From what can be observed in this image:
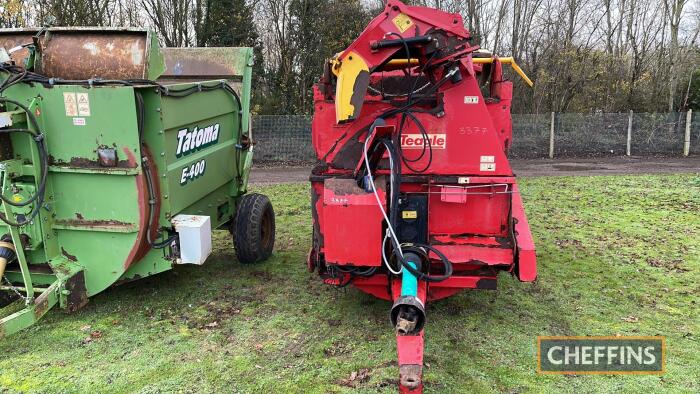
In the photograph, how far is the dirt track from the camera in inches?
503

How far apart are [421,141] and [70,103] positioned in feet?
8.83

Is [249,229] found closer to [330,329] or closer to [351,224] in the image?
[330,329]

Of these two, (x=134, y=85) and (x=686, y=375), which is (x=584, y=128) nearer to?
(x=686, y=375)

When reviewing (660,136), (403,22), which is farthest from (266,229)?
(660,136)

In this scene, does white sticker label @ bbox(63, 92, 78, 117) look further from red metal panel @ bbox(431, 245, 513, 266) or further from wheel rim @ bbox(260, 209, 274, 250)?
red metal panel @ bbox(431, 245, 513, 266)

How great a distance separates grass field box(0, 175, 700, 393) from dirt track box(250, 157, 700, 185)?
608cm

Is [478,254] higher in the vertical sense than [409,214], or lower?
lower

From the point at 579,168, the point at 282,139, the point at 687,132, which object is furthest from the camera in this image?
the point at 687,132

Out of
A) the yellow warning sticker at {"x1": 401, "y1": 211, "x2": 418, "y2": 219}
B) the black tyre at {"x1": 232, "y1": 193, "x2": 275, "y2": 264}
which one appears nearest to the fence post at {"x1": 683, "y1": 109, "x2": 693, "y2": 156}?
the black tyre at {"x1": 232, "y1": 193, "x2": 275, "y2": 264}

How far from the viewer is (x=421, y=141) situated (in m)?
4.27

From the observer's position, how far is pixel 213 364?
383 centimetres

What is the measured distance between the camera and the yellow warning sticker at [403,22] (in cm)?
399

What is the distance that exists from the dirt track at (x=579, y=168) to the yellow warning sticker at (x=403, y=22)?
26.4 feet

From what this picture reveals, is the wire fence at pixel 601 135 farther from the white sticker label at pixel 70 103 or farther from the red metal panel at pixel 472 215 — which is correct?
the white sticker label at pixel 70 103
